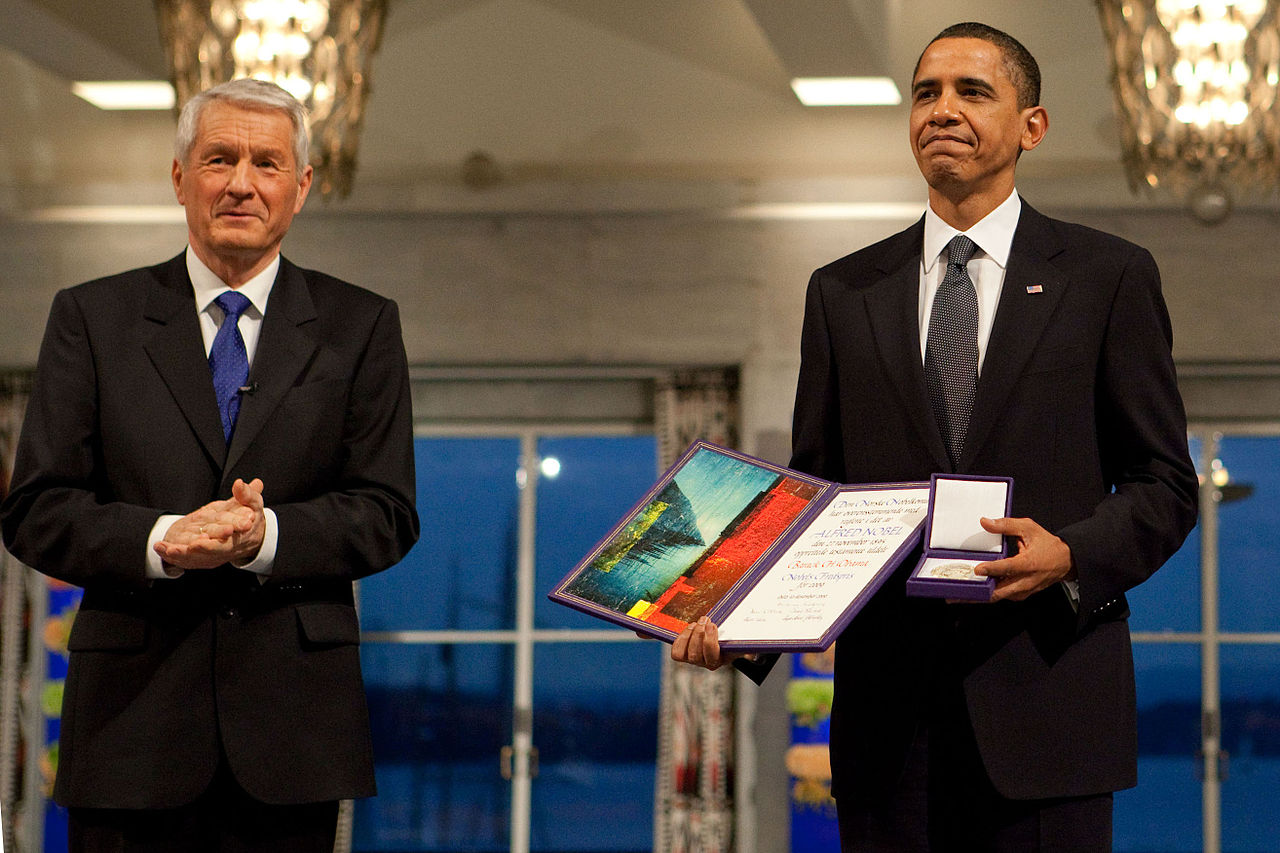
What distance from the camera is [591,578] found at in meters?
1.77

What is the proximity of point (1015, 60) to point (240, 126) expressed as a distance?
954 millimetres

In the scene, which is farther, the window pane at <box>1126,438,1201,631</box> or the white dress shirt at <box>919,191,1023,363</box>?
the window pane at <box>1126,438,1201,631</box>

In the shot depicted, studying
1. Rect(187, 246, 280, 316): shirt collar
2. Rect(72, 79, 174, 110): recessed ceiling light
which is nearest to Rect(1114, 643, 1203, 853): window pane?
Rect(72, 79, 174, 110): recessed ceiling light

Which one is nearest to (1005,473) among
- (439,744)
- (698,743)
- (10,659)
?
(698,743)

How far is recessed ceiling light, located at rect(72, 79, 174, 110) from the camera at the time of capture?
5.48m

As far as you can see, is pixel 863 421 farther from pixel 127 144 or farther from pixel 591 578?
pixel 127 144

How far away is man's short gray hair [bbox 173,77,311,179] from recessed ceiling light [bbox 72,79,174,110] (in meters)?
3.75

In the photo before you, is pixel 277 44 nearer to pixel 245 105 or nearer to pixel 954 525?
pixel 245 105

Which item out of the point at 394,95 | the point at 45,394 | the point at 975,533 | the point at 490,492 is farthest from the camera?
the point at 490,492

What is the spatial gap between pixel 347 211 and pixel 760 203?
1806 millimetres

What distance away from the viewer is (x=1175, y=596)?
663cm

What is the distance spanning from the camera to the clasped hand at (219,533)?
1.64 metres

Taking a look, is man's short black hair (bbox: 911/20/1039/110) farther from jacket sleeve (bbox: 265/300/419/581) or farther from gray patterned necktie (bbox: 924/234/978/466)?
jacket sleeve (bbox: 265/300/419/581)

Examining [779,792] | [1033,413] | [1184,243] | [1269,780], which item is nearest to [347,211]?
[779,792]
